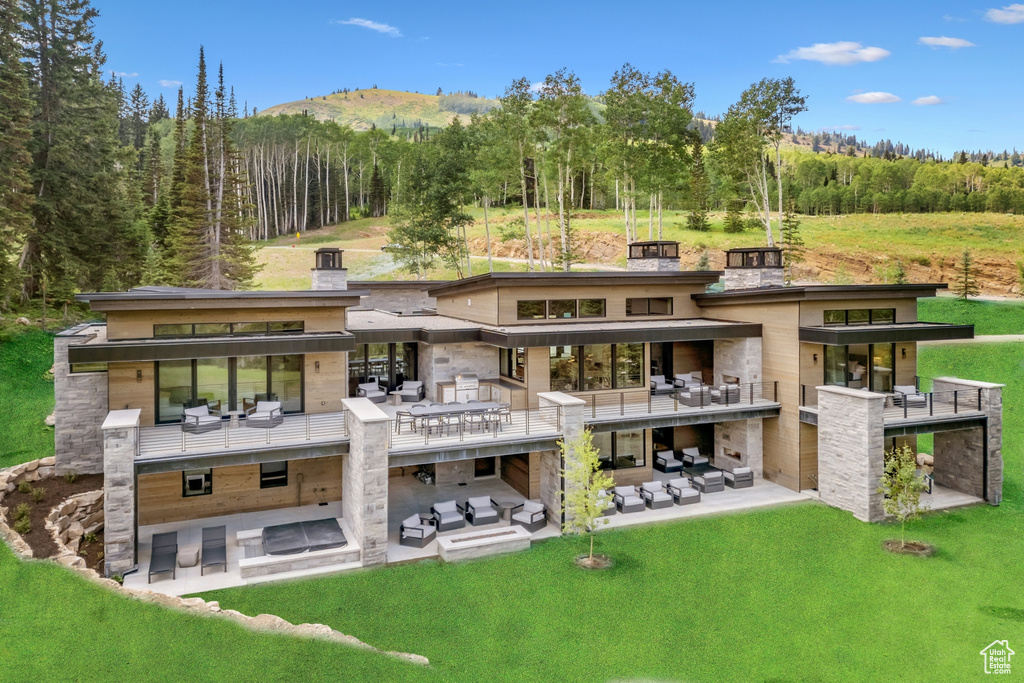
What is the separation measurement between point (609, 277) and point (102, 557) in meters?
15.7

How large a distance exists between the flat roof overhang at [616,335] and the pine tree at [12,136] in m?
23.5

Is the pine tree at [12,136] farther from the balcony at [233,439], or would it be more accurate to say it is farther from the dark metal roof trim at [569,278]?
the dark metal roof trim at [569,278]

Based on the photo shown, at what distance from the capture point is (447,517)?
15258mm

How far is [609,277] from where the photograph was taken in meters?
20.5

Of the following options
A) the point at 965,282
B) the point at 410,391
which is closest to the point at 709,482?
the point at 410,391

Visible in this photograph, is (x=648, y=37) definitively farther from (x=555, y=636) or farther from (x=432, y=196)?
(x=555, y=636)

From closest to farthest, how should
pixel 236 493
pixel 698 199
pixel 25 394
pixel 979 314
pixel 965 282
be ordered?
1. pixel 236 493
2. pixel 25 394
3. pixel 979 314
4. pixel 965 282
5. pixel 698 199

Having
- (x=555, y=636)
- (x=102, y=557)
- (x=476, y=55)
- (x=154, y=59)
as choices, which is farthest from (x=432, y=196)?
(x=154, y=59)

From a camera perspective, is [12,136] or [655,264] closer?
[655,264]

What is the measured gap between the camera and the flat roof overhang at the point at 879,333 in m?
17.5

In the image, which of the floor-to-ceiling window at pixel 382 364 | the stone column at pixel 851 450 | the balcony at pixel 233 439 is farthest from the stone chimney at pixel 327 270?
the stone column at pixel 851 450

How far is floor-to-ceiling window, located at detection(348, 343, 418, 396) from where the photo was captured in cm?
2067

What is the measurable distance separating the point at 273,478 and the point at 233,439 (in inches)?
96.5

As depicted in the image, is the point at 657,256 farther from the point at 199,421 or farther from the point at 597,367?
the point at 199,421
